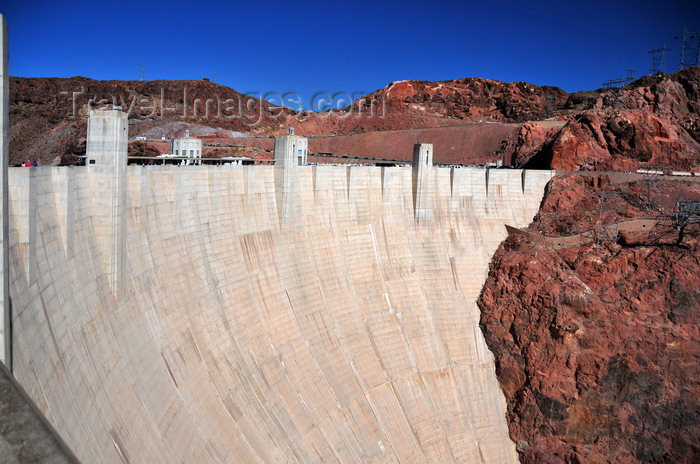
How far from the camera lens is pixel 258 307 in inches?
793

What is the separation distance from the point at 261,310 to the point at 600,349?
15432mm

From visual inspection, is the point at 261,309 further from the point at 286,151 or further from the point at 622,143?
the point at 622,143

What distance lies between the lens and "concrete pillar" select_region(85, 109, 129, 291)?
13.8 metres

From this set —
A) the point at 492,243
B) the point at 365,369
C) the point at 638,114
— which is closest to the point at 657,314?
the point at 492,243

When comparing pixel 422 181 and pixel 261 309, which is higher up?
pixel 422 181

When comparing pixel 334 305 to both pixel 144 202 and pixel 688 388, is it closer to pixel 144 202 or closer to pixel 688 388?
pixel 144 202

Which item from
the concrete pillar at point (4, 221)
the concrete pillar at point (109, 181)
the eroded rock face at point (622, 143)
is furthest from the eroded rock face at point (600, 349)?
the concrete pillar at point (4, 221)

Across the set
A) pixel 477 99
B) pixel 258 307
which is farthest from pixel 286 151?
pixel 477 99

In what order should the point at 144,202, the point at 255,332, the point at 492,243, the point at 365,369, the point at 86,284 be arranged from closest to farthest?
the point at 86,284 → the point at 144,202 → the point at 255,332 → the point at 365,369 → the point at 492,243

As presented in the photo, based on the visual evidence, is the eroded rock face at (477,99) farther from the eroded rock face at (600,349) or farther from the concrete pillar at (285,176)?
the concrete pillar at (285,176)

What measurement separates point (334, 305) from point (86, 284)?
12251 millimetres

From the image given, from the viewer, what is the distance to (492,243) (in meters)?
30.1

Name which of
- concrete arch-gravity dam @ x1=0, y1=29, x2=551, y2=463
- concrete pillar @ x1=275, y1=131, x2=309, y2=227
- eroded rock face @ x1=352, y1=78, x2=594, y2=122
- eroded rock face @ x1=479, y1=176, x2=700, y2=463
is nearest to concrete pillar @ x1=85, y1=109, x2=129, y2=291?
concrete arch-gravity dam @ x1=0, y1=29, x2=551, y2=463

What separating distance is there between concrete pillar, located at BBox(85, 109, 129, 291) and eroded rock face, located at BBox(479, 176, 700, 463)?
62.1 feet
